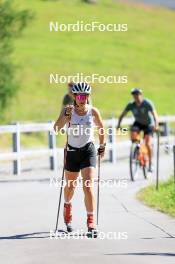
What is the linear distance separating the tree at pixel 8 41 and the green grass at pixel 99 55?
11949 mm

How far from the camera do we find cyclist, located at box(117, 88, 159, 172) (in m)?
20.5

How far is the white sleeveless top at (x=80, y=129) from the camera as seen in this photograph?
1228 centimetres

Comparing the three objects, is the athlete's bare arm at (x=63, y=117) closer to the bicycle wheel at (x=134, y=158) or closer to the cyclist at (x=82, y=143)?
the cyclist at (x=82, y=143)

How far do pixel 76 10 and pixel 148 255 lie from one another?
3127 inches

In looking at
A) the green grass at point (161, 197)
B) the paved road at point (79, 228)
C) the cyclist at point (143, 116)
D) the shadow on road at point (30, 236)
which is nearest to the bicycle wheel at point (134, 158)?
the cyclist at point (143, 116)

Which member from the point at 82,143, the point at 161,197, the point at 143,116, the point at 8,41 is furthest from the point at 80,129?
the point at 8,41

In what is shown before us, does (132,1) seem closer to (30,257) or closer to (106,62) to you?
(106,62)

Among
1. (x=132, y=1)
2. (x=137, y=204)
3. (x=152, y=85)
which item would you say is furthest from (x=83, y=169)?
(x=132, y=1)

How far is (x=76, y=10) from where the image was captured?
8906 centimetres

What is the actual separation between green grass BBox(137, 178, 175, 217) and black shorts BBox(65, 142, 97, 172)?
90.7 inches

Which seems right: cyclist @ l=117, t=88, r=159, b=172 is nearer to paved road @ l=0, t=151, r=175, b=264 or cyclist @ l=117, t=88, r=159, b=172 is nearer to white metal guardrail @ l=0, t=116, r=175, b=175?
white metal guardrail @ l=0, t=116, r=175, b=175

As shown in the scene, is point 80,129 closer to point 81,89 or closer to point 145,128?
point 81,89

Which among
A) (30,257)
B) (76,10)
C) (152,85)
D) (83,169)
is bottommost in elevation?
(30,257)

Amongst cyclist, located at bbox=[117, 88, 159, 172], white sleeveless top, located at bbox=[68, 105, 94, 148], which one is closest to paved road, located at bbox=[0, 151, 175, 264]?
white sleeveless top, located at bbox=[68, 105, 94, 148]
